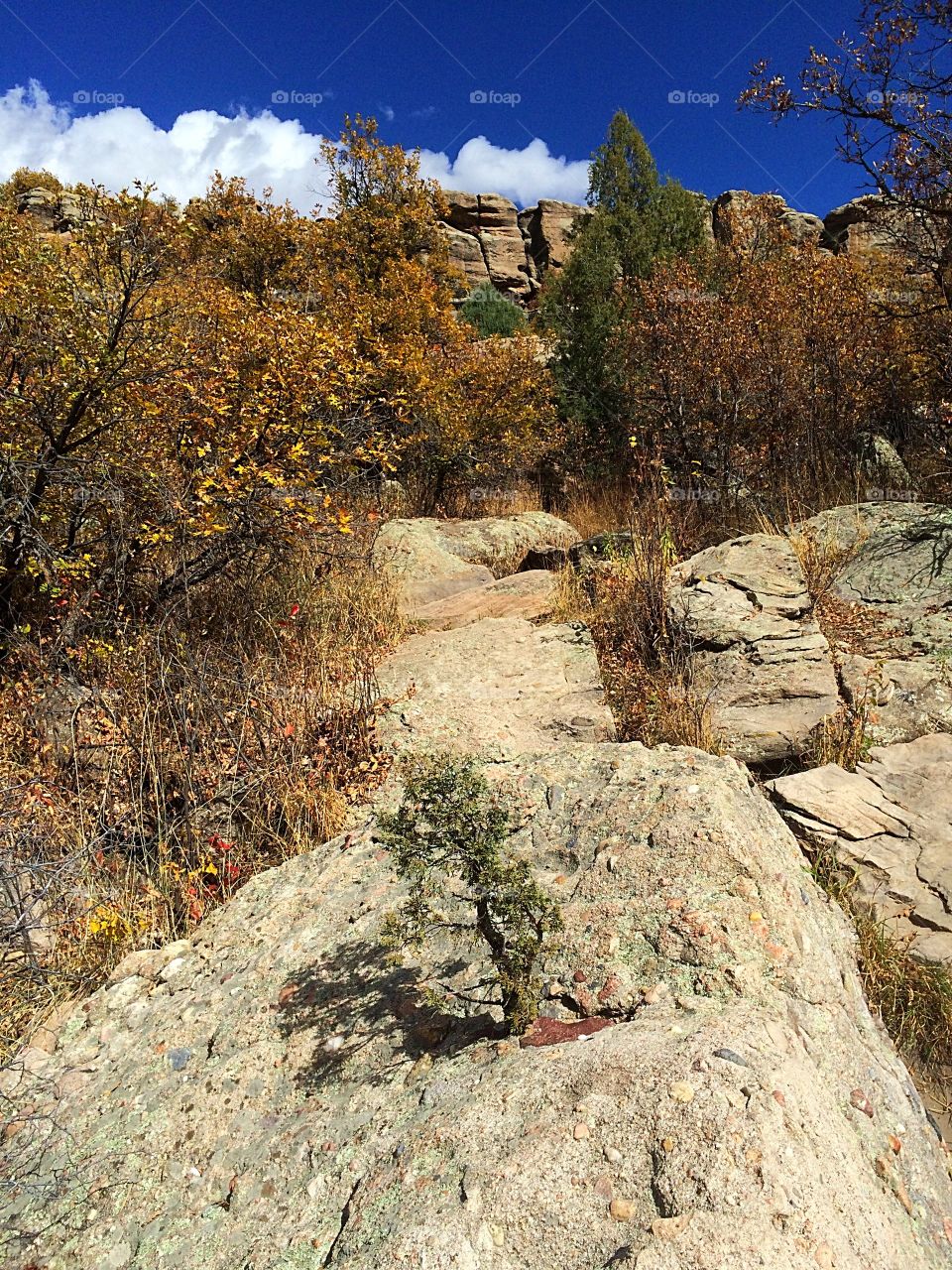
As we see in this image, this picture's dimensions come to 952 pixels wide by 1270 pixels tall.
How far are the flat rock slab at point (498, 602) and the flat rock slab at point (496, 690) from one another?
1.55 ft

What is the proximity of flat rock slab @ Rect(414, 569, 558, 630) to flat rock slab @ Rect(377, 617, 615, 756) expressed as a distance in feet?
1.55

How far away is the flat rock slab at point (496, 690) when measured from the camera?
4414 mm

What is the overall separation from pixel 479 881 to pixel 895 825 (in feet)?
9.22

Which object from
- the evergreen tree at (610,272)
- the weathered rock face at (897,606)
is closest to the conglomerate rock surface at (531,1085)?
the weathered rock face at (897,606)

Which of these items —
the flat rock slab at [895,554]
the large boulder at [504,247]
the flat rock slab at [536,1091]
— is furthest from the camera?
the large boulder at [504,247]

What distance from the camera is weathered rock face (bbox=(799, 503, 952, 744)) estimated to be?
479 cm

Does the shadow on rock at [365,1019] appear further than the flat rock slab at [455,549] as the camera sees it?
No

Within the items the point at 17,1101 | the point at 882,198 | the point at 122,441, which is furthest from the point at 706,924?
the point at 882,198

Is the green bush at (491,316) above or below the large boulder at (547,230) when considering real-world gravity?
below

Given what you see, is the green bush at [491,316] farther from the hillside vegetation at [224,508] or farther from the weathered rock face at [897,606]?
the weathered rock face at [897,606]

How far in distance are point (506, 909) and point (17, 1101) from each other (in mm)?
1812

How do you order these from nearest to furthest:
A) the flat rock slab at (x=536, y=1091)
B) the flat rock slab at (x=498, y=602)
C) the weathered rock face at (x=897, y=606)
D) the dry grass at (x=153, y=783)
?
the flat rock slab at (x=536, y=1091) → the dry grass at (x=153, y=783) → the weathered rock face at (x=897, y=606) → the flat rock slab at (x=498, y=602)

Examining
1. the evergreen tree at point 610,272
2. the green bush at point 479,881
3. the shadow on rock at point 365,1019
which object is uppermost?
the evergreen tree at point 610,272

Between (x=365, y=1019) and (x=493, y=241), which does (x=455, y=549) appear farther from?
(x=493, y=241)
